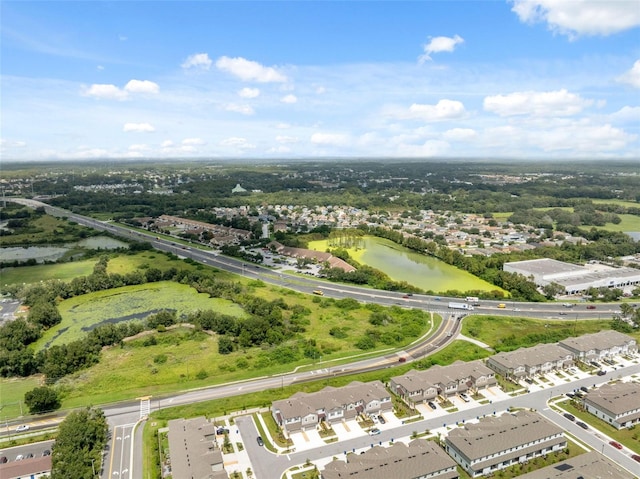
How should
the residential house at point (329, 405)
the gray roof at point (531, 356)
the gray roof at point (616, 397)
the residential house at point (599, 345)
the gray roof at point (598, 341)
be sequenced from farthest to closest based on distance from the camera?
1. the gray roof at point (598, 341)
2. the residential house at point (599, 345)
3. the gray roof at point (531, 356)
4. the gray roof at point (616, 397)
5. the residential house at point (329, 405)

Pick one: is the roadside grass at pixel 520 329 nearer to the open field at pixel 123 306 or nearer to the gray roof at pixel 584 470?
the gray roof at pixel 584 470

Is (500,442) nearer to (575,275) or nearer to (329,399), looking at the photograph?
(329,399)

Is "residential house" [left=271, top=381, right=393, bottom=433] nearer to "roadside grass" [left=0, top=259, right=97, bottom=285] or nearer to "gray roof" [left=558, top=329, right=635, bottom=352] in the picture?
"gray roof" [left=558, top=329, right=635, bottom=352]

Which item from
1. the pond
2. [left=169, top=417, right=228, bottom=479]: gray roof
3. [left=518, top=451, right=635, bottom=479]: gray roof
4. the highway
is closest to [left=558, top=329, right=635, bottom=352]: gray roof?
the highway

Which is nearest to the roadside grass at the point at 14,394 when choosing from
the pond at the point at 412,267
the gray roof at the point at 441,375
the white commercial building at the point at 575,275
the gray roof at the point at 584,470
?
the gray roof at the point at 441,375

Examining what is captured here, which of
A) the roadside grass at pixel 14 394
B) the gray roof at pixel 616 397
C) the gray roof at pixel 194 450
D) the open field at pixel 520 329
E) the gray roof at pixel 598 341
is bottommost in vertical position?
the roadside grass at pixel 14 394
